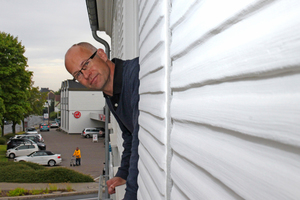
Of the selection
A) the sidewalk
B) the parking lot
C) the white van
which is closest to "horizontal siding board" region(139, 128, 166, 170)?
the sidewalk

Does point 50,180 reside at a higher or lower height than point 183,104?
lower

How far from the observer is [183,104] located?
74 centimetres

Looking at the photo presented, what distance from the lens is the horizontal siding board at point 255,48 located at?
34cm

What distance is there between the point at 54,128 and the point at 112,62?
53397 mm

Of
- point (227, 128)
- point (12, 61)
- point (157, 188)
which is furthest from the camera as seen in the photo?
point (12, 61)

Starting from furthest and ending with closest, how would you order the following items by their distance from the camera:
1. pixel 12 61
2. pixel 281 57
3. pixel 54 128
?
pixel 54 128, pixel 12 61, pixel 281 57

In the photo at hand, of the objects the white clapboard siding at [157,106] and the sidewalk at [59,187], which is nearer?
the white clapboard siding at [157,106]

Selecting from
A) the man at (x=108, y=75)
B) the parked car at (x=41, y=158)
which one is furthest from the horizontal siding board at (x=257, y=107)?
the parked car at (x=41, y=158)

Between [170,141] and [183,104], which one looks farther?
[170,141]

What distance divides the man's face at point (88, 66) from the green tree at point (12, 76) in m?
25.1

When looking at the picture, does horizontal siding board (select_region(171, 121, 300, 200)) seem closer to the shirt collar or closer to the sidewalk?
the shirt collar

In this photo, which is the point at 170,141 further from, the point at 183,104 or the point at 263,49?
Result: the point at 263,49

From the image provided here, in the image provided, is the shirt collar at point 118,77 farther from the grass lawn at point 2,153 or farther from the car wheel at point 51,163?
Result: the grass lawn at point 2,153

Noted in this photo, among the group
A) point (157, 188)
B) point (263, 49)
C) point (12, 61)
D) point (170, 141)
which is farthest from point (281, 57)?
point (12, 61)
